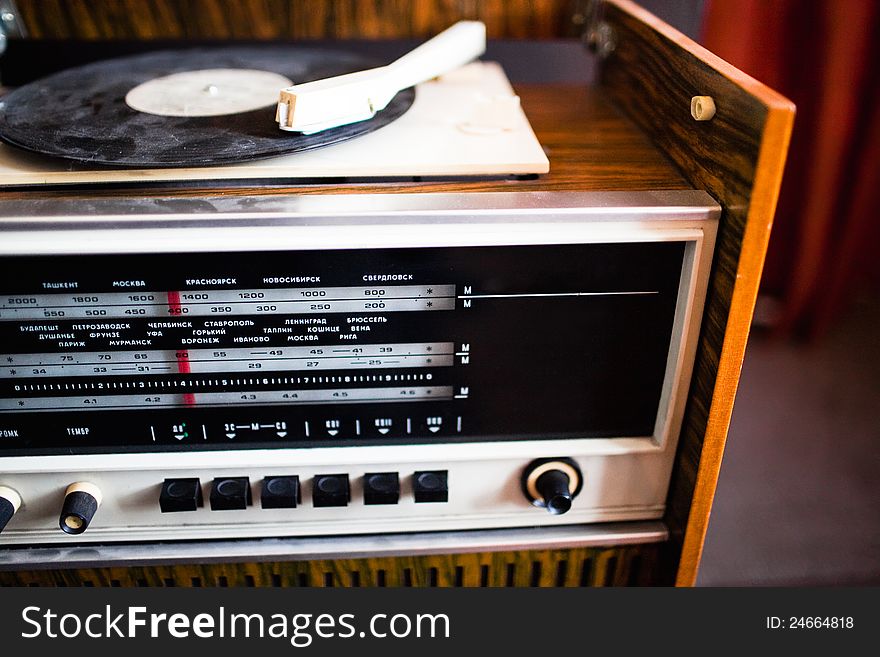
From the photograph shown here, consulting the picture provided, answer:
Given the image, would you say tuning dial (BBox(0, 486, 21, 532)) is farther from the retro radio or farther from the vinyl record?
the vinyl record

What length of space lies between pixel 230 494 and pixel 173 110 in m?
0.34

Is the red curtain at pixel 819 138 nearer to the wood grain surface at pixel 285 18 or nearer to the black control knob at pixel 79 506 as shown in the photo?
the wood grain surface at pixel 285 18

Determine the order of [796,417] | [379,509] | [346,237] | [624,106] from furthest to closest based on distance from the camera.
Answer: [796,417], [624,106], [379,509], [346,237]

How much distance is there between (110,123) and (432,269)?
30cm

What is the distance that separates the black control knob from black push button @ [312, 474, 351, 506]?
181mm

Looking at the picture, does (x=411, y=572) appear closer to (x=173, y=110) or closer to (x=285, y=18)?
(x=173, y=110)

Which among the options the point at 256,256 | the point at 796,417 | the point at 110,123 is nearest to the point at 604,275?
the point at 256,256

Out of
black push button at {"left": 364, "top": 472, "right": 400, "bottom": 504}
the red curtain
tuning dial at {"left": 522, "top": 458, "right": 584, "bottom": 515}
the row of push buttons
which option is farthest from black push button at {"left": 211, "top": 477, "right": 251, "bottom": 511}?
the red curtain

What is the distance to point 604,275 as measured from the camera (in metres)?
0.58

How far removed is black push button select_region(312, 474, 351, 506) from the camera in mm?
629

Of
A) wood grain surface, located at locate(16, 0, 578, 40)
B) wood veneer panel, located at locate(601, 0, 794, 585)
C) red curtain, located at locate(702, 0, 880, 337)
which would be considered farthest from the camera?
red curtain, located at locate(702, 0, 880, 337)

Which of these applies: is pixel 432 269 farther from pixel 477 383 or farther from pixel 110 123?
pixel 110 123

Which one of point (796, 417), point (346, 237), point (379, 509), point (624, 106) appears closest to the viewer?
point (346, 237)

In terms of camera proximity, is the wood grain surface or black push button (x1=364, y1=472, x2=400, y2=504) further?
the wood grain surface
